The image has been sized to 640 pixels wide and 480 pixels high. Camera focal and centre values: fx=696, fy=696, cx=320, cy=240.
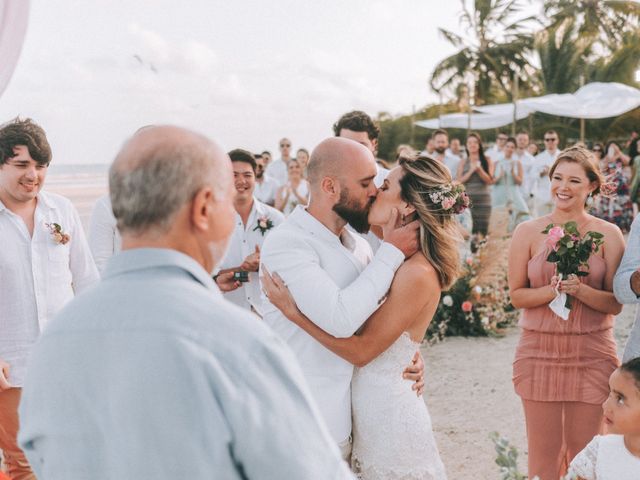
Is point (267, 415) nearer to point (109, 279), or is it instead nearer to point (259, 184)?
point (109, 279)

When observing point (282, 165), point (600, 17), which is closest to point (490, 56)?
point (600, 17)

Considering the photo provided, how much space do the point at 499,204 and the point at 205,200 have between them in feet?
40.1

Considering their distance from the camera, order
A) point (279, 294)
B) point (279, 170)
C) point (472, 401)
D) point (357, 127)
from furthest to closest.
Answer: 1. point (279, 170)
2. point (472, 401)
3. point (357, 127)
4. point (279, 294)

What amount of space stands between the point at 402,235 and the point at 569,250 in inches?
45.7

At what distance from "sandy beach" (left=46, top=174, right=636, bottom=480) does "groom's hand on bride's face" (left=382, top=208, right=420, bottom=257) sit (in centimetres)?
184

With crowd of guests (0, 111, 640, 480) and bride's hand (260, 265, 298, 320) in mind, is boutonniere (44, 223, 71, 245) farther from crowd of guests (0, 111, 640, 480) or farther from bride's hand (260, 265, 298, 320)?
bride's hand (260, 265, 298, 320)

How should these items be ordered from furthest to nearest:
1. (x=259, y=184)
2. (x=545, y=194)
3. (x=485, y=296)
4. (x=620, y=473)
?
(x=545, y=194)
(x=259, y=184)
(x=485, y=296)
(x=620, y=473)

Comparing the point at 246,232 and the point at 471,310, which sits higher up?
the point at 246,232

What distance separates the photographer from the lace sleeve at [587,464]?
288cm

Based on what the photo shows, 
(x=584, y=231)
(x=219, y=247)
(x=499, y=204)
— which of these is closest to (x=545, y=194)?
(x=499, y=204)

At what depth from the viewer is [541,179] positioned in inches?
527

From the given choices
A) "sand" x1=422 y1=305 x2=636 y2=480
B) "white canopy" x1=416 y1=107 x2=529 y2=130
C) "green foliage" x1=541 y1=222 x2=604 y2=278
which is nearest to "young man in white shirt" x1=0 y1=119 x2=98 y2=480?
"green foliage" x1=541 y1=222 x2=604 y2=278

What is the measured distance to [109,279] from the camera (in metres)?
1.43

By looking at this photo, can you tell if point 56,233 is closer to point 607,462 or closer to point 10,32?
point 10,32
